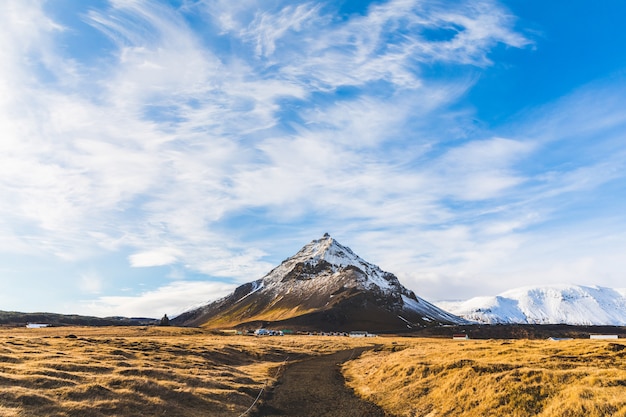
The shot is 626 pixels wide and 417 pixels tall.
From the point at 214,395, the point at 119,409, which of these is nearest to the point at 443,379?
the point at 214,395

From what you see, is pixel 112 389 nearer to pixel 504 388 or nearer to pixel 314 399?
pixel 314 399

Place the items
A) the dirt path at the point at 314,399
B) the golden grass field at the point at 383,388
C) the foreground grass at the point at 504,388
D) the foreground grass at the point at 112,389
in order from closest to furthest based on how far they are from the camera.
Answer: the foreground grass at the point at 504,388, the golden grass field at the point at 383,388, the foreground grass at the point at 112,389, the dirt path at the point at 314,399

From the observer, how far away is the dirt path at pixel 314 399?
34250 mm

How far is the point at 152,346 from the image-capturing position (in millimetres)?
74938

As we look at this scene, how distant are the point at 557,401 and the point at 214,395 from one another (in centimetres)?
2668

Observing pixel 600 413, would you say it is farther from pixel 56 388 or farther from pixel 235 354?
pixel 235 354

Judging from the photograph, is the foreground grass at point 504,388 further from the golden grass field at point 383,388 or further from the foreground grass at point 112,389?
the foreground grass at point 112,389

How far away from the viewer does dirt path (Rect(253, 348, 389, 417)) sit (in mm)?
34250

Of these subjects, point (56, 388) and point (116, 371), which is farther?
point (116, 371)

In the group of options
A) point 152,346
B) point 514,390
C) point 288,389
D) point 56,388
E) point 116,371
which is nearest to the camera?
point 514,390

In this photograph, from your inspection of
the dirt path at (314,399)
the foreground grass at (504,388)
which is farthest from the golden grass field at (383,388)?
the dirt path at (314,399)

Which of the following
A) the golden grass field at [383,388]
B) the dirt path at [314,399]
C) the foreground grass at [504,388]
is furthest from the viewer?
the dirt path at [314,399]

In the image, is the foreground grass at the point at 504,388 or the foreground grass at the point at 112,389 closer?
the foreground grass at the point at 504,388

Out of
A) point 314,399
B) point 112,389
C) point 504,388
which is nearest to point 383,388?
point 314,399
